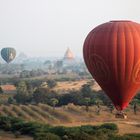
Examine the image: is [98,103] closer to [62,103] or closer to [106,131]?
[62,103]

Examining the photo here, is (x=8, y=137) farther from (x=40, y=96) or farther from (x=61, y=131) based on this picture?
(x=40, y=96)

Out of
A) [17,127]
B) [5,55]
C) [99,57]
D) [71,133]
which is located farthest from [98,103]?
[5,55]

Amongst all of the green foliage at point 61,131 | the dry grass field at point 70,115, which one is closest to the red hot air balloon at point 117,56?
the green foliage at point 61,131

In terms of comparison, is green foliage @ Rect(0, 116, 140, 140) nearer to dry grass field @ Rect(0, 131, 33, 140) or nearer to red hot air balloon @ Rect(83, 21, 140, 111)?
dry grass field @ Rect(0, 131, 33, 140)

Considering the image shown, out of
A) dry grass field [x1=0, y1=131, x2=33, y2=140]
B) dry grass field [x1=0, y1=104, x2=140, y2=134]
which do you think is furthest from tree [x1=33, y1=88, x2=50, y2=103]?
dry grass field [x1=0, y1=131, x2=33, y2=140]

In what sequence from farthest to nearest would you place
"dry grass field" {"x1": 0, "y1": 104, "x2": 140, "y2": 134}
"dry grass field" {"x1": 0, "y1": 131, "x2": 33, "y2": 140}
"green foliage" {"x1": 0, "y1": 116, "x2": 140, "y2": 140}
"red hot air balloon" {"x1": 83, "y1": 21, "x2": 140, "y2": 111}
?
"dry grass field" {"x1": 0, "y1": 104, "x2": 140, "y2": 134} < "dry grass field" {"x1": 0, "y1": 131, "x2": 33, "y2": 140} < "green foliage" {"x1": 0, "y1": 116, "x2": 140, "y2": 140} < "red hot air balloon" {"x1": 83, "y1": 21, "x2": 140, "y2": 111}

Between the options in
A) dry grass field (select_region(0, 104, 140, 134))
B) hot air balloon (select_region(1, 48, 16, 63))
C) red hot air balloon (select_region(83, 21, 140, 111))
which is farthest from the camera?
hot air balloon (select_region(1, 48, 16, 63))

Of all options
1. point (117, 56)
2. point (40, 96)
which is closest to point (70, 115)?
point (40, 96)
